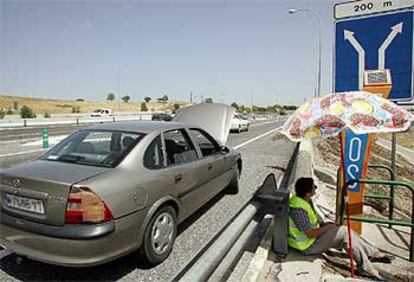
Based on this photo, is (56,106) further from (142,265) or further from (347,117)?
(347,117)

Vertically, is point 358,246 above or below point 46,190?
below

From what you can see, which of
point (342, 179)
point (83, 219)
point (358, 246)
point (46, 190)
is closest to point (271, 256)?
point (358, 246)

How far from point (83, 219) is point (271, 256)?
209 cm

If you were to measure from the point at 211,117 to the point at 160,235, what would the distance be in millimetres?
5405

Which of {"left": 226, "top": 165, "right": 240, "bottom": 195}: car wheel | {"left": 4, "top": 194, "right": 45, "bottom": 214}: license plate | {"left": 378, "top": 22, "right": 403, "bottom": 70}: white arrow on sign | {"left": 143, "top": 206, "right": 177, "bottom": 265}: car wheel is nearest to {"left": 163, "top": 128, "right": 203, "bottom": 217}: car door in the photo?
{"left": 143, "top": 206, "right": 177, "bottom": 265}: car wheel

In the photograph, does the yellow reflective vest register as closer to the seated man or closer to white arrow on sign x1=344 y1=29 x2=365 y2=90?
the seated man

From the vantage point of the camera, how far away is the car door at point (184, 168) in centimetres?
465

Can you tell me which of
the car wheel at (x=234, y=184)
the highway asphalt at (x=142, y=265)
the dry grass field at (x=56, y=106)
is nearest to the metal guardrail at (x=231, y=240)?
the highway asphalt at (x=142, y=265)

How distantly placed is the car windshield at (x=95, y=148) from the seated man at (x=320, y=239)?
82.3 inches

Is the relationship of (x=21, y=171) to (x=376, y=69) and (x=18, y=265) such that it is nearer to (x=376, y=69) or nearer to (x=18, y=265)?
(x=18, y=265)

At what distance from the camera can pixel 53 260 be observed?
11.2ft

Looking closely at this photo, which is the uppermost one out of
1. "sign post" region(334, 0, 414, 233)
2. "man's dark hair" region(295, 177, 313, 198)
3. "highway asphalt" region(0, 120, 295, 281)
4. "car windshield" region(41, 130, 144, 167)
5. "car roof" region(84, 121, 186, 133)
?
"sign post" region(334, 0, 414, 233)

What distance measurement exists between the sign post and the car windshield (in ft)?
8.61

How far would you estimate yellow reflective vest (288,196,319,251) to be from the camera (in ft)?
13.8
